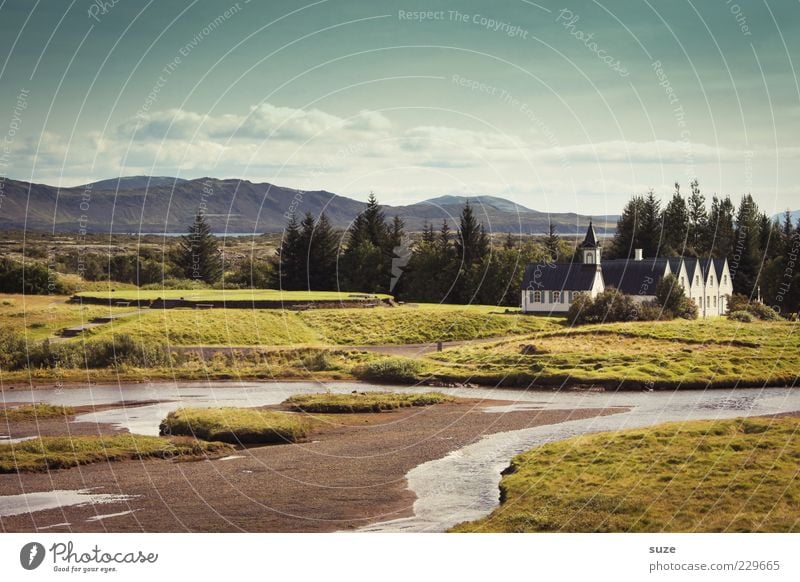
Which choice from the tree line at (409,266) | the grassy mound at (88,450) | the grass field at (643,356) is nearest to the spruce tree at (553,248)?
the tree line at (409,266)

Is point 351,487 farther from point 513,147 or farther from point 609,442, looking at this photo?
point 513,147

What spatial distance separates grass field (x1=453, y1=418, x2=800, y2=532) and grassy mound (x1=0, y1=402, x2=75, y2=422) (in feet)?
71.9

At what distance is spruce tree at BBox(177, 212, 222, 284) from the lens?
91500mm

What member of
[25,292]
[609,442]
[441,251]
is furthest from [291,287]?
[609,442]

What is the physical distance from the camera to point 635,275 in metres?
82.1

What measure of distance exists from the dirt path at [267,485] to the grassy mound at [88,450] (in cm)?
68

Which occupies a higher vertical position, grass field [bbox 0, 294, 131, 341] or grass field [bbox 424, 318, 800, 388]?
grass field [bbox 0, 294, 131, 341]

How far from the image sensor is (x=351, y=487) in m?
30.6

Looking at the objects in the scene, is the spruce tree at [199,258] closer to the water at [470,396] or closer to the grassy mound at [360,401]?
the water at [470,396]

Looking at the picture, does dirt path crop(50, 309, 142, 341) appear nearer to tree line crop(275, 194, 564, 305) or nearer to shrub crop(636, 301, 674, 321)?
tree line crop(275, 194, 564, 305)

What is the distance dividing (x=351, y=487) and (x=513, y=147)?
2778cm

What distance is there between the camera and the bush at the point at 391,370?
55.7 metres
